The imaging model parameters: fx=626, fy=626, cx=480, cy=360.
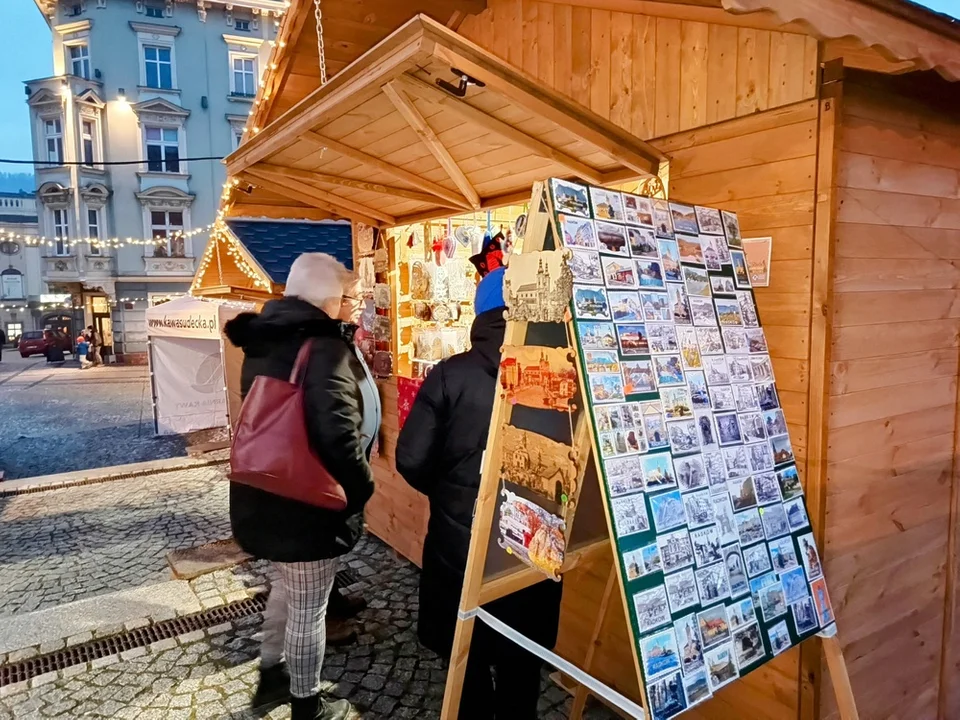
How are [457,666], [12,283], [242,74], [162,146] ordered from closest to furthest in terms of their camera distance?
[457,666], [162,146], [242,74], [12,283]

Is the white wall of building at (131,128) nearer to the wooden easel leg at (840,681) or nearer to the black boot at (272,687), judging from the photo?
the black boot at (272,687)

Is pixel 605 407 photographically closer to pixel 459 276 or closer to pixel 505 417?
pixel 505 417

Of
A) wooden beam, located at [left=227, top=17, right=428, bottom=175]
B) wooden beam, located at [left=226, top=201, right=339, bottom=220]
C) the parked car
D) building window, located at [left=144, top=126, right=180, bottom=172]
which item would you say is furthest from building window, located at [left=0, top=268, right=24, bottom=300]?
wooden beam, located at [left=227, top=17, right=428, bottom=175]

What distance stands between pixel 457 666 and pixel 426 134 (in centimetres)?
213

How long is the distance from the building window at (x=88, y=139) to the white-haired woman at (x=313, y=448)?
28.0 meters

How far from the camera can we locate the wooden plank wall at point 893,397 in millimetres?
2332

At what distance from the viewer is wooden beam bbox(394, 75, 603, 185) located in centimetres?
242

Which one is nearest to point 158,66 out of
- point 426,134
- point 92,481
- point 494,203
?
point 92,481

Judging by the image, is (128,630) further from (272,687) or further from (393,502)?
(393,502)

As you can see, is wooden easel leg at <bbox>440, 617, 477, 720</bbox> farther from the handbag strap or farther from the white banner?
the white banner

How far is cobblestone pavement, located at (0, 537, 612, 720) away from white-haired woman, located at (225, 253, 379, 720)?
0.48 meters

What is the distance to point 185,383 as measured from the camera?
10531mm

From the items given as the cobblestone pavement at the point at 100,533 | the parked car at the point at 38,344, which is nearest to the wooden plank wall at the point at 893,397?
the cobblestone pavement at the point at 100,533

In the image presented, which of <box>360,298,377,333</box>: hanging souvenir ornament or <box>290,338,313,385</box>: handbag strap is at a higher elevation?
<box>360,298,377,333</box>: hanging souvenir ornament
